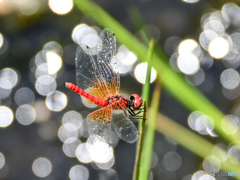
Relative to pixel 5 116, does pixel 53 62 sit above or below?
above

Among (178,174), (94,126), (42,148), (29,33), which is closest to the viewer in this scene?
(94,126)

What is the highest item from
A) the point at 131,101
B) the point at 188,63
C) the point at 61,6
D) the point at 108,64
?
the point at 61,6

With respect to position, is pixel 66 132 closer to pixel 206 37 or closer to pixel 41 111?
pixel 41 111

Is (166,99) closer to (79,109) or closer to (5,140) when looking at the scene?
(79,109)

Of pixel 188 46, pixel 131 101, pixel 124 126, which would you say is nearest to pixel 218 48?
pixel 188 46

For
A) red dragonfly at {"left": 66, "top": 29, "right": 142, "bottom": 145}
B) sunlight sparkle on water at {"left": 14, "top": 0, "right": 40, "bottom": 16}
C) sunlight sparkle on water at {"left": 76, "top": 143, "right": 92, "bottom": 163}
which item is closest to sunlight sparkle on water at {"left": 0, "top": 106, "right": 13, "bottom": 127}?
sunlight sparkle on water at {"left": 76, "top": 143, "right": 92, "bottom": 163}

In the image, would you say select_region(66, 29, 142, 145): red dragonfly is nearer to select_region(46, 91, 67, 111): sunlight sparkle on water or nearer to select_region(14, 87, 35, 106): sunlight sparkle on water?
select_region(46, 91, 67, 111): sunlight sparkle on water

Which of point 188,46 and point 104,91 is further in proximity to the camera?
point 188,46

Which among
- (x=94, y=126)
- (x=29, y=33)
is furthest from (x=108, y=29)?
(x=29, y=33)
